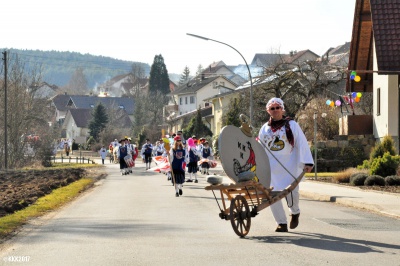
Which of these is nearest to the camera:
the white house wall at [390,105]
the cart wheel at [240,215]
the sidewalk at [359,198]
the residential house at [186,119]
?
the cart wheel at [240,215]

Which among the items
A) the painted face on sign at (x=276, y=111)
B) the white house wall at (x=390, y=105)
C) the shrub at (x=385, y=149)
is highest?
the white house wall at (x=390, y=105)

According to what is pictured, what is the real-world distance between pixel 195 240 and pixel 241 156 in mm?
1434

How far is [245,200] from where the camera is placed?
12.5m

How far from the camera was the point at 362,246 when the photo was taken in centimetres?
1138

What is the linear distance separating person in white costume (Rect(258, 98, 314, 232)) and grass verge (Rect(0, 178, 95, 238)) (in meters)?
4.61

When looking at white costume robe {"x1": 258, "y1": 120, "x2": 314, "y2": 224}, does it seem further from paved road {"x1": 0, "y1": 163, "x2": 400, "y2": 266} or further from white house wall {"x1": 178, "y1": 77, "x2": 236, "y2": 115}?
white house wall {"x1": 178, "y1": 77, "x2": 236, "y2": 115}

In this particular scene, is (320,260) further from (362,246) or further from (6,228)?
(6,228)

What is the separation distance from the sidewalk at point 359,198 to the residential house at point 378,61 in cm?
630

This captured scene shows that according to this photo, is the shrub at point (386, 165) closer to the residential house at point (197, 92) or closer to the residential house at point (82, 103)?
the residential house at point (197, 92)

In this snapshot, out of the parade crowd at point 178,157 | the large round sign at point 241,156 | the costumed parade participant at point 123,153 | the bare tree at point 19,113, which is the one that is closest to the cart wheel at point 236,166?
the large round sign at point 241,156

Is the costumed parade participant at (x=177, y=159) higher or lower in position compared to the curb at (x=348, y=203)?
higher

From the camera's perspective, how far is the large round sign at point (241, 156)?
12.2 metres

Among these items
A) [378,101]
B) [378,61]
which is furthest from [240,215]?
[378,101]

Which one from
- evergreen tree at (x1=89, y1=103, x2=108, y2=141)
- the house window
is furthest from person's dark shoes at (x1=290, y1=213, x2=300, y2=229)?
evergreen tree at (x1=89, y1=103, x2=108, y2=141)
